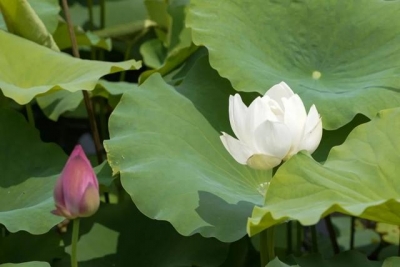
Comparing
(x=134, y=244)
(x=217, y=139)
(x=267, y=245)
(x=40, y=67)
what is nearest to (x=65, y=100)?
(x=40, y=67)

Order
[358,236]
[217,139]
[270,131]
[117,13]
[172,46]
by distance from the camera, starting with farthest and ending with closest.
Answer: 1. [117,13]
2. [358,236]
3. [172,46]
4. [217,139]
5. [270,131]

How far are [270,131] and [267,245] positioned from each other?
0.23 metres

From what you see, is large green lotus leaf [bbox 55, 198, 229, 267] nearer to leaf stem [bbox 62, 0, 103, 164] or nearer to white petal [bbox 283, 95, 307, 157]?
leaf stem [bbox 62, 0, 103, 164]

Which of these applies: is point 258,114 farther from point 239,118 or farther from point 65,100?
point 65,100

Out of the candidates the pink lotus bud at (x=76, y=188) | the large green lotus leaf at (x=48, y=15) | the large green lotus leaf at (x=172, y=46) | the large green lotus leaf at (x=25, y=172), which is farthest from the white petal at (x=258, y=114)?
the large green lotus leaf at (x=48, y=15)

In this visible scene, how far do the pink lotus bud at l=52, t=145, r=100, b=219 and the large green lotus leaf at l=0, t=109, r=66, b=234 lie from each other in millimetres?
289

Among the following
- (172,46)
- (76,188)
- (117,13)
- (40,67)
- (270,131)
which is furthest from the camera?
(117,13)

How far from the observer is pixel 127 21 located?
2.39 m

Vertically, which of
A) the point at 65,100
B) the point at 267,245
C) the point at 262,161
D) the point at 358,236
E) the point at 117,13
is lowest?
the point at 358,236

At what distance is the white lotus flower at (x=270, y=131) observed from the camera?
107cm

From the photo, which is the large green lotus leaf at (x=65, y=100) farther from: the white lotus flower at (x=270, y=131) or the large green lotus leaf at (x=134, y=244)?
the white lotus flower at (x=270, y=131)

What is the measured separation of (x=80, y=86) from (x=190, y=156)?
24cm

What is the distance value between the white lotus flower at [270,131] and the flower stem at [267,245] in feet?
0.40

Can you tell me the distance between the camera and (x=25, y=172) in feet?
4.85
